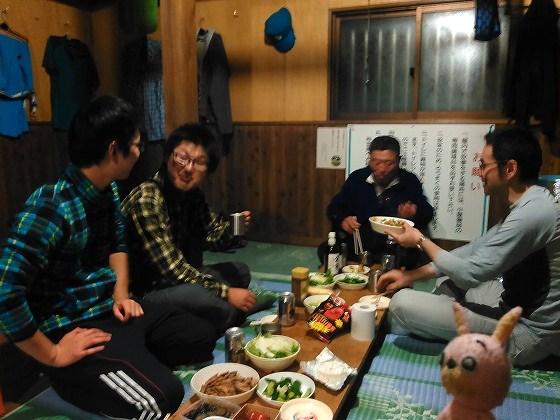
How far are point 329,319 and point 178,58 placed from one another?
1990mm

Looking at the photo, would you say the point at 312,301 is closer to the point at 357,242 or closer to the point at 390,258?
the point at 390,258

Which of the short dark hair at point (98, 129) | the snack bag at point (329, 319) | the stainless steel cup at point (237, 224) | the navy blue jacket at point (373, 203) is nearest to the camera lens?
the short dark hair at point (98, 129)

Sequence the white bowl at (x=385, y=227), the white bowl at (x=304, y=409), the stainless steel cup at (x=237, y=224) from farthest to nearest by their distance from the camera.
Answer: the stainless steel cup at (x=237, y=224)
the white bowl at (x=385, y=227)
the white bowl at (x=304, y=409)

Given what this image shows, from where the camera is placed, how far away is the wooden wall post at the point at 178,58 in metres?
2.94

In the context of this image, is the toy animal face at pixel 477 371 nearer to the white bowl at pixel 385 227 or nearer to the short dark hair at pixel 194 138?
the white bowl at pixel 385 227

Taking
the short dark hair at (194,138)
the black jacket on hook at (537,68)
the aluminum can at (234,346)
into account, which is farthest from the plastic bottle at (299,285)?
the black jacket on hook at (537,68)

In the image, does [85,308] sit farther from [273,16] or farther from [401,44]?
[401,44]

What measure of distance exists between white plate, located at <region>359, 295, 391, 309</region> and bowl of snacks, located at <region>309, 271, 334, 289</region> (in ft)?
0.65

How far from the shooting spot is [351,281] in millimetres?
2453

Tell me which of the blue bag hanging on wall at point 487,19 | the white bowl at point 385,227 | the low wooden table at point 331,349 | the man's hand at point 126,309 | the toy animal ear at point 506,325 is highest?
the blue bag hanging on wall at point 487,19

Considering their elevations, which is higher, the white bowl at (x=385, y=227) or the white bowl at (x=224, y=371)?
the white bowl at (x=385, y=227)

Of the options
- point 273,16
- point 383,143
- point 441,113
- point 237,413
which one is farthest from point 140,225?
point 441,113

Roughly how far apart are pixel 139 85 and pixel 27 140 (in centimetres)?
122

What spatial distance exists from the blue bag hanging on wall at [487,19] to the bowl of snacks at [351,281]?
2.13m
